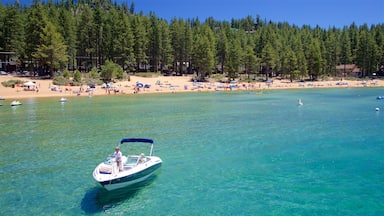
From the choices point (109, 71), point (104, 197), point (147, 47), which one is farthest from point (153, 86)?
point (104, 197)

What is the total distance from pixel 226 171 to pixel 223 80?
85.3 meters

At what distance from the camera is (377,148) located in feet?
79.4

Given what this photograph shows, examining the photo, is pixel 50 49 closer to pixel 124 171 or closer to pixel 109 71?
pixel 109 71

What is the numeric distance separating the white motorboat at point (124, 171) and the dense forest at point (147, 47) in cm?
6576

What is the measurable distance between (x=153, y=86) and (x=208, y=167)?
220ft

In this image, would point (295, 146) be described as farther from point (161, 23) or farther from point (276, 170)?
point (161, 23)

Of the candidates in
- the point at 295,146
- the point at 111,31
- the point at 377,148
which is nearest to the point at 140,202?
the point at 295,146

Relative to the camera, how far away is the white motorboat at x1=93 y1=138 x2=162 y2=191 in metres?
15.3

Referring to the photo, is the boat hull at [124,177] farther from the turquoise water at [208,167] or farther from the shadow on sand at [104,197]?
the turquoise water at [208,167]

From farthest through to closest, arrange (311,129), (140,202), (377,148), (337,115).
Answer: (337,115)
(311,129)
(377,148)
(140,202)

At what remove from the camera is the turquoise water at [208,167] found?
14.7 m

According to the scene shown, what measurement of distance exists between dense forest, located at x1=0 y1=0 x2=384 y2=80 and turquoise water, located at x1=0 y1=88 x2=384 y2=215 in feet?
166

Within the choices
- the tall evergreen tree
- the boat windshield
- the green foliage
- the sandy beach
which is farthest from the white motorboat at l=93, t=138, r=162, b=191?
the tall evergreen tree

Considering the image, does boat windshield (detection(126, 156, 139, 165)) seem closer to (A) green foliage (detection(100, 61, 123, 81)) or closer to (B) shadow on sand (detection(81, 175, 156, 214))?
(B) shadow on sand (detection(81, 175, 156, 214))
